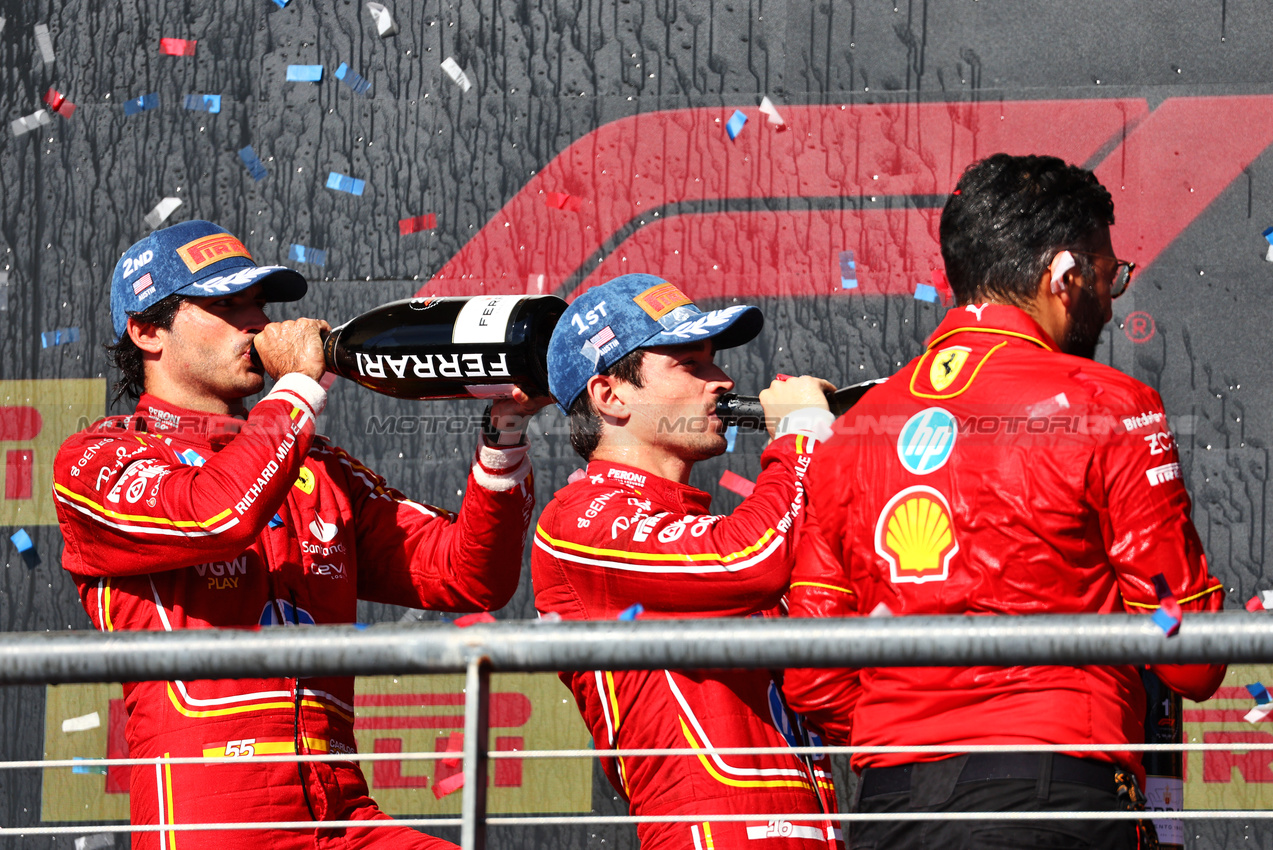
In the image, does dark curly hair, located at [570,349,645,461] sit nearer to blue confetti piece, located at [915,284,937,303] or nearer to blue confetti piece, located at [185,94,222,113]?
blue confetti piece, located at [915,284,937,303]

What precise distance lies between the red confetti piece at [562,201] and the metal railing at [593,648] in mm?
2079

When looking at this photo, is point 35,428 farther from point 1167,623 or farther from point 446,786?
point 1167,623

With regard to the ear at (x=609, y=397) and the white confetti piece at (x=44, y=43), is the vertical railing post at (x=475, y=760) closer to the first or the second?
the ear at (x=609, y=397)

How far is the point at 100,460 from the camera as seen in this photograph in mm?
2094

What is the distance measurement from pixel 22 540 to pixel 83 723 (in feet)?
1.57

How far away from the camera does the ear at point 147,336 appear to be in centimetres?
237

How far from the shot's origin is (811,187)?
3.09 metres

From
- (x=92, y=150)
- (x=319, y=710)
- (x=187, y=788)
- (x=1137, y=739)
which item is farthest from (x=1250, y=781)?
(x=92, y=150)

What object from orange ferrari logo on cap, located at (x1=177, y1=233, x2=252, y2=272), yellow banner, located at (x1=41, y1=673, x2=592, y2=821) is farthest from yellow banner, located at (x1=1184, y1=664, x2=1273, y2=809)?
orange ferrari logo on cap, located at (x1=177, y1=233, x2=252, y2=272)

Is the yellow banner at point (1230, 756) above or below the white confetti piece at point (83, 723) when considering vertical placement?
above

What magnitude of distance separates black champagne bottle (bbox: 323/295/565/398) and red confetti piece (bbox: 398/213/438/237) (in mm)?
807

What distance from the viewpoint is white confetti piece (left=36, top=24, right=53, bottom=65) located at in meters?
3.30

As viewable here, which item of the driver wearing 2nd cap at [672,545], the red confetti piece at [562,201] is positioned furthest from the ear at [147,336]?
the red confetti piece at [562,201]

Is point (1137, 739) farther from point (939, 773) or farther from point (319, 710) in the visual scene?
point (319, 710)
